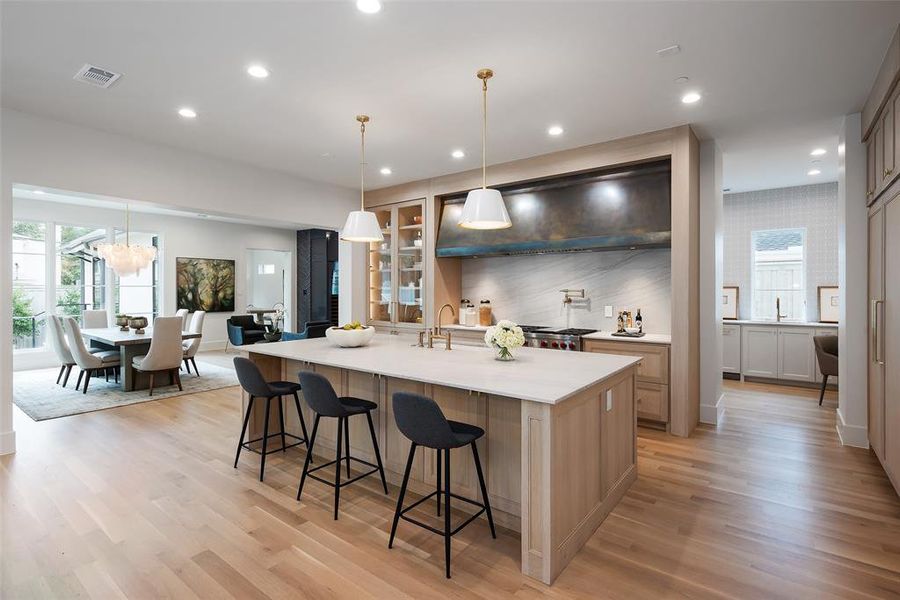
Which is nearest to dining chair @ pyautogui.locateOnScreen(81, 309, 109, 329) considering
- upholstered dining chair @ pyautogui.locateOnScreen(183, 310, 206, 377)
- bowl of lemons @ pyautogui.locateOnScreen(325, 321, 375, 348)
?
upholstered dining chair @ pyautogui.locateOnScreen(183, 310, 206, 377)

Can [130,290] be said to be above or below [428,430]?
above

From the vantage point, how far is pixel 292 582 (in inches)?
82.9

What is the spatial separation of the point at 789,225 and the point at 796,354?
1.80m

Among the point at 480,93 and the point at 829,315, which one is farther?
the point at 829,315

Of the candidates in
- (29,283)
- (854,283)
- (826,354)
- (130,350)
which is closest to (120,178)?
(130,350)

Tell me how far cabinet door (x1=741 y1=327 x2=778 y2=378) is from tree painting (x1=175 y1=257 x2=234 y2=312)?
31.6ft

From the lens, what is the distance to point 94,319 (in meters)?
7.39

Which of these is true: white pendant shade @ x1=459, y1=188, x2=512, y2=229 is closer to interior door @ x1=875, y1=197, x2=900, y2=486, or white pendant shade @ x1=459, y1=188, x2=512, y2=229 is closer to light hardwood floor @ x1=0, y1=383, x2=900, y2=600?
light hardwood floor @ x1=0, y1=383, x2=900, y2=600

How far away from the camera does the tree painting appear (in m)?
9.23

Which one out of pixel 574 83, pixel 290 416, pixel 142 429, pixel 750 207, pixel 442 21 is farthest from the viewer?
pixel 750 207

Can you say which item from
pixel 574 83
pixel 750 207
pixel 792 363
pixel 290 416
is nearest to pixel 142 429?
pixel 290 416

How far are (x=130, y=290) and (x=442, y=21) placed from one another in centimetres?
885

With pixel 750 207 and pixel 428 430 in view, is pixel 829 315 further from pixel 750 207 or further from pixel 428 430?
pixel 428 430

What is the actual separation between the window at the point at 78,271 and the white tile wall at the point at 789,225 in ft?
34.8
